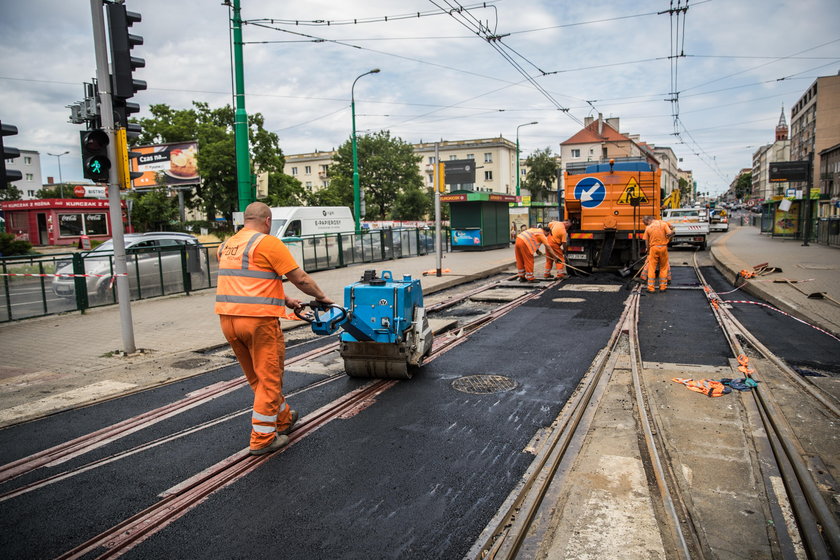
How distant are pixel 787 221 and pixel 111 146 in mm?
36445

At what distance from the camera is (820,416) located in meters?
4.92

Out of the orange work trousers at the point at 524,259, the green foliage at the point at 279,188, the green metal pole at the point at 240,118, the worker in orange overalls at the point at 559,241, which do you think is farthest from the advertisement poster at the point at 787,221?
the green metal pole at the point at 240,118

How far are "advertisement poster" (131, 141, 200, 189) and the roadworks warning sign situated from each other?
23.7 meters

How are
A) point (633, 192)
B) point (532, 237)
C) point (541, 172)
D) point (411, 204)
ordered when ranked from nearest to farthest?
point (532, 237) < point (633, 192) < point (411, 204) < point (541, 172)

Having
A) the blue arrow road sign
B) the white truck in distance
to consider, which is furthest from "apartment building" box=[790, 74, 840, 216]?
the blue arrow road sign

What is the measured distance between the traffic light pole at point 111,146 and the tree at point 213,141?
85.2 feet

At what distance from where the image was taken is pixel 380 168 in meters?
59.5

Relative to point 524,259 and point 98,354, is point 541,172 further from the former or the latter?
point 98,354

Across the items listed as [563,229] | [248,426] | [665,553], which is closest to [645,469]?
[665,553]

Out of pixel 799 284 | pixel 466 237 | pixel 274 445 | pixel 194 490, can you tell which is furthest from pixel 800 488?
pixel 466 237

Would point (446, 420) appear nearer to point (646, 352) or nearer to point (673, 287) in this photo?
point (646, 352)

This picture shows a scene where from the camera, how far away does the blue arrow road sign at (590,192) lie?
51.8ft

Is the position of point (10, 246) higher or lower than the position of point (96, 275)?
higher

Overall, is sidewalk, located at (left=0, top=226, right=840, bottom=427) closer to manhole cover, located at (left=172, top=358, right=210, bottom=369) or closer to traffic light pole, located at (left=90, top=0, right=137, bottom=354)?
manhole cover, located at (left=172, top=358, right=210, bottom=369)
